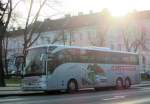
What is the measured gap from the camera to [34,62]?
3241 centimetres

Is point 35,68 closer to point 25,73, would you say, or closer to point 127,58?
point 25,73

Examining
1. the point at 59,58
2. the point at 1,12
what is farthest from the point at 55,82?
the point at 1,12

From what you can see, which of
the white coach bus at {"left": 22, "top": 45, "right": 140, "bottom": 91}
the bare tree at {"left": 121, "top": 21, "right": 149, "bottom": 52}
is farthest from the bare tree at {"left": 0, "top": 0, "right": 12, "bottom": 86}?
the bare tree at {"left": 121, "top": 21, "right": 149, "bottom": 52}

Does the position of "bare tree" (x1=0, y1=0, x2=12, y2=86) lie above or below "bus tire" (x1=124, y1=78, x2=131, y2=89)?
above

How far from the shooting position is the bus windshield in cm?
3209

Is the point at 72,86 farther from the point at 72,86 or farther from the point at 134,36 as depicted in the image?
→ the point at 134,36

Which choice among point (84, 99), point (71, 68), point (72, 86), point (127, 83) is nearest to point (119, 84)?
point (127, 83)

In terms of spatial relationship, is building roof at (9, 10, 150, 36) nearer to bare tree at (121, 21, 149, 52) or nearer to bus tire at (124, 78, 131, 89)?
bare tree at (121, 21, 149, 52)

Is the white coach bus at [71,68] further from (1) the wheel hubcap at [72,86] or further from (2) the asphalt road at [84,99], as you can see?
(2) the asphalt road at [84,99]

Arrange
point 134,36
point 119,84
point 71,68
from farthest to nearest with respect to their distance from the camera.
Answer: point 134,36
point 119,84
point 71,68

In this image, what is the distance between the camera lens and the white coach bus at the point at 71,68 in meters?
32.1

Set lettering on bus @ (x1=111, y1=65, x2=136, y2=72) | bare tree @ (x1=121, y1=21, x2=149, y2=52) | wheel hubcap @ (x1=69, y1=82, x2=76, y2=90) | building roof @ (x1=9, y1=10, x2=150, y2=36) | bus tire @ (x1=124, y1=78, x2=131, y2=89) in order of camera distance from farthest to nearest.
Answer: building roof @ (x1=9, y1=10, x2=150, y2=36) → bare tree @ (x1=121, y1=21, x2=149, y2=52) → bus tire @ (x1=124, y1=78, x2=131, y2=89) → lettering on bus @ (x1=111, y1=65, x2=136, y2=72) → wheel hubcap @ (x1=69, y1=82, x2=76, y2=90)

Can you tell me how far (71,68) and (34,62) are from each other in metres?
2.82

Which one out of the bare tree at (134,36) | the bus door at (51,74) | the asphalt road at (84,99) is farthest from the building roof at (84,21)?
the asphalt road at (84,99)
